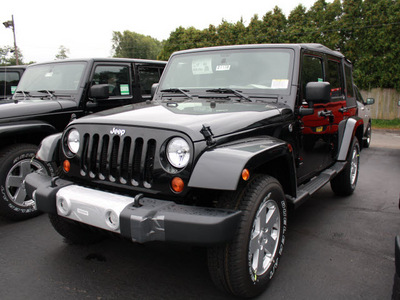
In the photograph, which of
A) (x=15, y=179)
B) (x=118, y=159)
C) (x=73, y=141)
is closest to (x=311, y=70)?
(x=118, y=159)

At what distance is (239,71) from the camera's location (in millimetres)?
3338

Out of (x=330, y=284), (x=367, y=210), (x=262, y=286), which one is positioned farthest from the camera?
(x=367, y=210)

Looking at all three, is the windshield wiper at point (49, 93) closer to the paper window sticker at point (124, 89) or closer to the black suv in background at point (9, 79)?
the paper window sticker at point (124, 89)

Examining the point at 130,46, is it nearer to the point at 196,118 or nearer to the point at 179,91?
the point at 179,91

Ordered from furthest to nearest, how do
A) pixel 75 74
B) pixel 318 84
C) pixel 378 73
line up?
pixel 378 73 < pixel 75 74 < pixel 318 84

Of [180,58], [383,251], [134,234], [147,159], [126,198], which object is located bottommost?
[383,251]

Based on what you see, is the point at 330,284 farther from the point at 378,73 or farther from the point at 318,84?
the point at 378,73

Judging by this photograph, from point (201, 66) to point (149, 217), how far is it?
2097 millimetres

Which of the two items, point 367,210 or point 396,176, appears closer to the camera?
point 367,210

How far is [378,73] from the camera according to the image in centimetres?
1495

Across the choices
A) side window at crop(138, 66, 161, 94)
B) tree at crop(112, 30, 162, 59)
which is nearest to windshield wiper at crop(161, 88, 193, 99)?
side window at crop(138, 66, 161, 94)

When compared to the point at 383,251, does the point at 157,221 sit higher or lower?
higher

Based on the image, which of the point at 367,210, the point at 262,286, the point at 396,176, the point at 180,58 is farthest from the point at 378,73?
the point at 262,286

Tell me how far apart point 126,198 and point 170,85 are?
1882 mm
